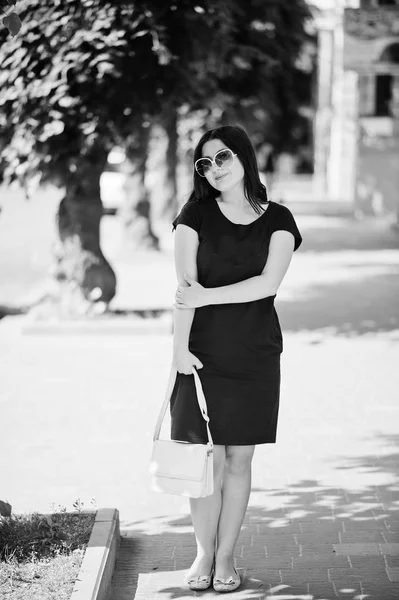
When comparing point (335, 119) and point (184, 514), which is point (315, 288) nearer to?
point (184, 514)

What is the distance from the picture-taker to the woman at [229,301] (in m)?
4.40

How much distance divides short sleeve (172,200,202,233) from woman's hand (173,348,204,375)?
1.72 feet

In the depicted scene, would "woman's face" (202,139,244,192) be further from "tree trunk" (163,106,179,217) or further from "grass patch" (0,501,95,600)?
"tree trunk" (163,106,179,217)

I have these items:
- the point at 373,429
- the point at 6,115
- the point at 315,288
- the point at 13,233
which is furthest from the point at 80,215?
the point at 13,233

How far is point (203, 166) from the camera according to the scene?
4.48m

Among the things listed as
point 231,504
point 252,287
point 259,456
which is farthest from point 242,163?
point 259,456

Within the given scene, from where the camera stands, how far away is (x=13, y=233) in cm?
2586

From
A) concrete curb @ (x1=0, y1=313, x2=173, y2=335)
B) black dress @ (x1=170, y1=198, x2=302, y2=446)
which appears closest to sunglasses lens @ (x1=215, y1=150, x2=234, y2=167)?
black dress @ (x1=170, y1=198, x2=302, y2=446)

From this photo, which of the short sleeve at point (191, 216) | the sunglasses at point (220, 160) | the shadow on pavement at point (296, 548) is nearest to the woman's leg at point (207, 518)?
the shadow on pavement at point (296, 548)

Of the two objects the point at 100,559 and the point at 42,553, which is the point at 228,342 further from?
the point at 42,553

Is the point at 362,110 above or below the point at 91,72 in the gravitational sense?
below

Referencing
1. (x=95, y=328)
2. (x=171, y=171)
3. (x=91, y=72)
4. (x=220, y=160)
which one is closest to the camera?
(x=220, y=160)

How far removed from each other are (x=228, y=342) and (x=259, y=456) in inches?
104

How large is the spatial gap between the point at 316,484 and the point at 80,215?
263 inches
